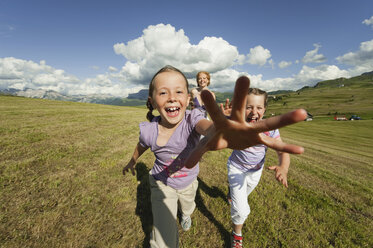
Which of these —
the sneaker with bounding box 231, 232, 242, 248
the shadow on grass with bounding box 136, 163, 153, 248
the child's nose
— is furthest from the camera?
the shadow on grass with bounding box 136, 163, 153, 248

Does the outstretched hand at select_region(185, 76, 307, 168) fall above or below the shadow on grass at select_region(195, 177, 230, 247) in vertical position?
above

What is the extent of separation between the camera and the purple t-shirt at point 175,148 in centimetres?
273

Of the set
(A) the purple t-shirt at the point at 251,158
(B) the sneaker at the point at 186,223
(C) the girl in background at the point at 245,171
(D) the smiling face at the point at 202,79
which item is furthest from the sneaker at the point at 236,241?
(D) the smiling face at the point at 202,79

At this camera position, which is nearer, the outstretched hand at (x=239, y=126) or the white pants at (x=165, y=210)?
the outstretched hand at (x=239, y=126)

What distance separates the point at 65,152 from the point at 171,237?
21.4 feet

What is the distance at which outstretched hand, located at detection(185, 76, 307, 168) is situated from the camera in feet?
3.50

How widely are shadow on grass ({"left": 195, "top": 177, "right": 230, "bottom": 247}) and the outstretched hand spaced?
279 cm

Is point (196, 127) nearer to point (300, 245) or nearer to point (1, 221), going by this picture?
point (300, 245)

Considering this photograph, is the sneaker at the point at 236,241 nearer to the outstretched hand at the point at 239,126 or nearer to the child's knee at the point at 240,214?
the child's knee at the point at 240,214

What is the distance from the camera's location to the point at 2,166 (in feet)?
16.2

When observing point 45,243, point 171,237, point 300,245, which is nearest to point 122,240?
point 171,237

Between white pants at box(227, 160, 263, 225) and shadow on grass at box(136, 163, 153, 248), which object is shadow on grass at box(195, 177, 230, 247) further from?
shadow on grass at box(136, 163, 153, 248)

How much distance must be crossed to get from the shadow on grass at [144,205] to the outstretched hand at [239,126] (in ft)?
8.90

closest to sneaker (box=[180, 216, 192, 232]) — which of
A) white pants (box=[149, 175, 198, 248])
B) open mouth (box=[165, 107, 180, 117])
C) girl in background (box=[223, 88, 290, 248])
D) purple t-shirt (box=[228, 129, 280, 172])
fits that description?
white pants (box=[149, 175, 198, 248])
